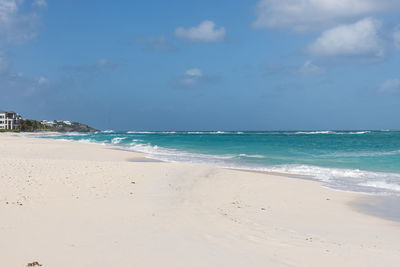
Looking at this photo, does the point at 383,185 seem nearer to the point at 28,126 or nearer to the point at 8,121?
the point at 8,121

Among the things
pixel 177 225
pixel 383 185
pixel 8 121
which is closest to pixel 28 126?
pixel 8 121

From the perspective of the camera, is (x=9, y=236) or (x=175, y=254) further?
(x=9, y=236)

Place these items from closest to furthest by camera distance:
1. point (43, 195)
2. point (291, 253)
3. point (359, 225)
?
point (291, 253), point (359, 225), point (43, 195)

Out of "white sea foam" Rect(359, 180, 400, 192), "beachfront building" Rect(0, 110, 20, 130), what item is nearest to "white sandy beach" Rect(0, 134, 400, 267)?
"white sea foam" Rect(359, 180, 400, 192)

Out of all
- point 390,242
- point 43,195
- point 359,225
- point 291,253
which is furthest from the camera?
point 43,195

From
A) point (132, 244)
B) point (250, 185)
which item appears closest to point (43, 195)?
point (132, 244)

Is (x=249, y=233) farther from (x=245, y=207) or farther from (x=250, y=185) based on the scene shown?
(x=250, y=185)

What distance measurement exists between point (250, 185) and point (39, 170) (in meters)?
8.08

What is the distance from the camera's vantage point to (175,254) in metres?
5.15

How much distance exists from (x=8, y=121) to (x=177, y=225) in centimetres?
14220

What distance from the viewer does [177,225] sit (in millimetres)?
6750

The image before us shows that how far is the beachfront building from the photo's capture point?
417 feet

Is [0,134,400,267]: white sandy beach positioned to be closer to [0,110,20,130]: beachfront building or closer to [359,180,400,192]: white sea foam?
[359,180,400,192]: white sea foam

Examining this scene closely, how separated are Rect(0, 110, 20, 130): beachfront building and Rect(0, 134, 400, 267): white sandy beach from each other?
437 feet
